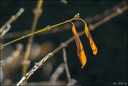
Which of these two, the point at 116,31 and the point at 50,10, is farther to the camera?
the point at 116,31

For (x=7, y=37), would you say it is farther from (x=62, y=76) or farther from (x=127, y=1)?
(x=127, y=1)

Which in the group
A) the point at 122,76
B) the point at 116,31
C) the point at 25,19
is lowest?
the point at 122,76

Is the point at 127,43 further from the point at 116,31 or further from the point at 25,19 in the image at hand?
the point at 25,19

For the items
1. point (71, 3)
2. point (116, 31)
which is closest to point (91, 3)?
point (71, 3)

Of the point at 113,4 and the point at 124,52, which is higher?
the point at 113,4

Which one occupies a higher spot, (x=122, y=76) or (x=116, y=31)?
(x=116, y=31)

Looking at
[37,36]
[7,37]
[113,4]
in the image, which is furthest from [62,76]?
[113,4]
